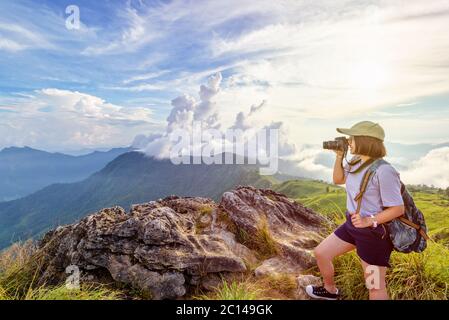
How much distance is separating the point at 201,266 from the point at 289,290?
1.93 m

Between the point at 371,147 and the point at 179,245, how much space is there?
15.2 ft

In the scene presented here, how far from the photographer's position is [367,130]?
5762 millimetres

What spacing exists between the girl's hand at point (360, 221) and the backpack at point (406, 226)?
126 millimetres

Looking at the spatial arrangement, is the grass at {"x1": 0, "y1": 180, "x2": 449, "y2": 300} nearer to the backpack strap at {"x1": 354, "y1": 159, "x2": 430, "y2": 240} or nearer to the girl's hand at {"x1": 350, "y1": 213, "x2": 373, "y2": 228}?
the backpack strap at {"x1": 354, "y1": 159, "x2": 430, "y2": 240}

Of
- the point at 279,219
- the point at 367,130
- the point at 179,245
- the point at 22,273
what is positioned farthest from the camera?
the point at 279,219

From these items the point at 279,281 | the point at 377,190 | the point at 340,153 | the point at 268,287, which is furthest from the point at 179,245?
the point at 377,190

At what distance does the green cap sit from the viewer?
5719mm

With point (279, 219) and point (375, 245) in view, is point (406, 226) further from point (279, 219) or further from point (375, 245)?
point (279, 219)

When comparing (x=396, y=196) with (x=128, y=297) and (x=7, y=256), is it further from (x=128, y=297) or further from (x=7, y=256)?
(x=7, y=256)

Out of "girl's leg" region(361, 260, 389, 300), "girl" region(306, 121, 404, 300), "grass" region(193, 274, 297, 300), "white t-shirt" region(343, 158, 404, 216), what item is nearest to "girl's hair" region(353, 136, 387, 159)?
"girl" region(306, 121, 404, 300)

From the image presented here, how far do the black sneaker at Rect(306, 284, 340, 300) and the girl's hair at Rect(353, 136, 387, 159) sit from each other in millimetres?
2686

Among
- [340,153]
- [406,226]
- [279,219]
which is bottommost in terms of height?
[279,219]
